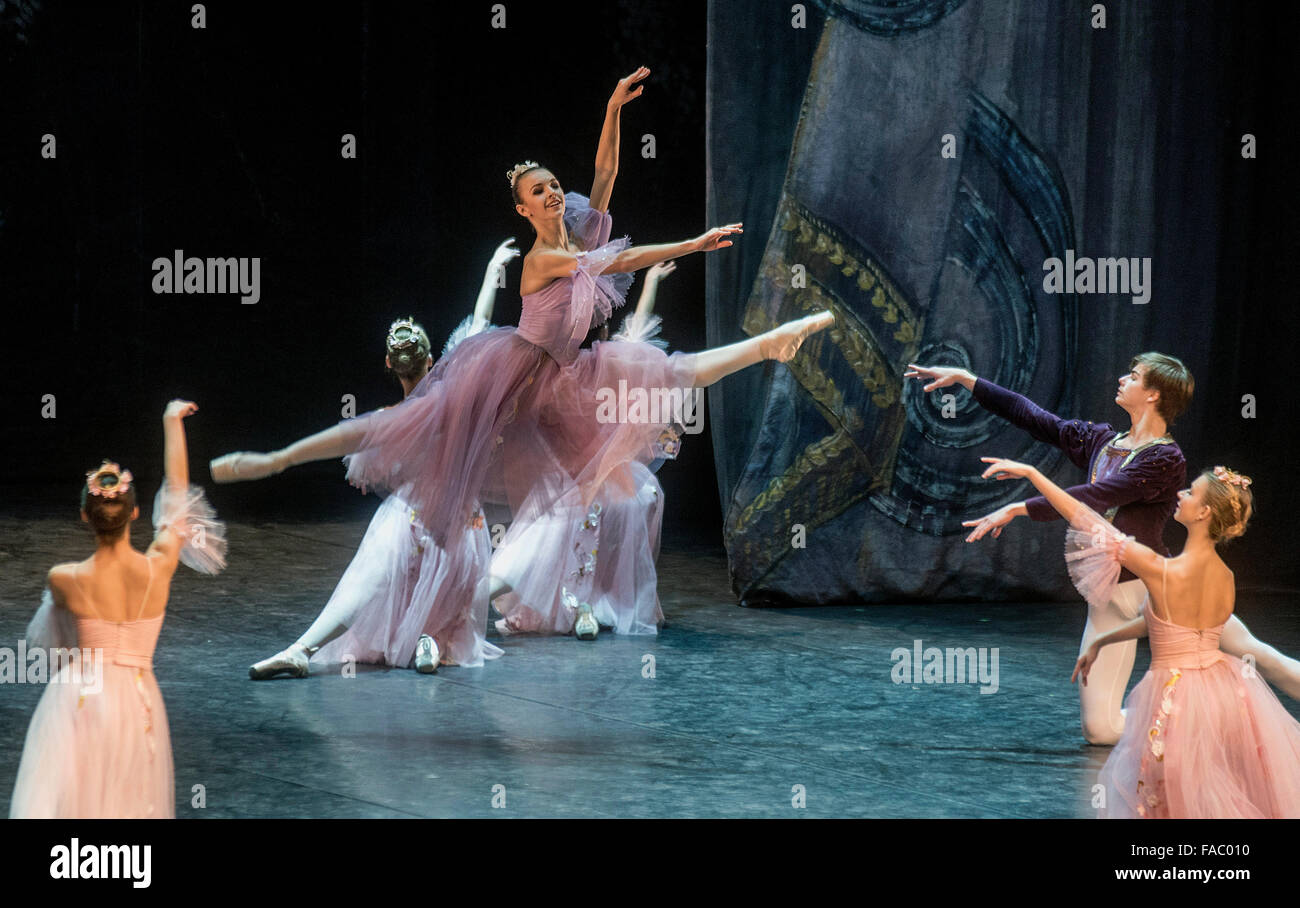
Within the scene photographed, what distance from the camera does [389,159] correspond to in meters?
8.89

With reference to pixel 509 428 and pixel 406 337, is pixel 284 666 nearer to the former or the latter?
pixel 509 428

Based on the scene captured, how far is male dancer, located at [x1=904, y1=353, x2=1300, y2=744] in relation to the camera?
4.16m

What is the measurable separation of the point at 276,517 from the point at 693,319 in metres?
2.59

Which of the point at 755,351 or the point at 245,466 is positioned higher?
the point at 755,351

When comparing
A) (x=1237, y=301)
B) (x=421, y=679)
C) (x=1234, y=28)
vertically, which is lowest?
(x=421, y=679)

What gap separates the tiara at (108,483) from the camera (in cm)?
305

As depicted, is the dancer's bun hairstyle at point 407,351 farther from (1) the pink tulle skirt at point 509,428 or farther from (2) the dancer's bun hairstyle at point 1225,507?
(2) the dancer's bun hairstyle at point 1225,507

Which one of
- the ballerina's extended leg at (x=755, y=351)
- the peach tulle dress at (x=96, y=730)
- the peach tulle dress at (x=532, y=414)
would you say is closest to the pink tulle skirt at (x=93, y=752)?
the peach tulle dress at (x=96, y=730)

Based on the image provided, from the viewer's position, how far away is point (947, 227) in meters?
6.27

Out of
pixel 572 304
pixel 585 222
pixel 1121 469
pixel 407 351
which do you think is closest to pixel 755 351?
pixel 572 304

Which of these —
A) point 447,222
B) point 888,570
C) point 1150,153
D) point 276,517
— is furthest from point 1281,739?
point 447,222

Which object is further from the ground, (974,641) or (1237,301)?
(1237,301)

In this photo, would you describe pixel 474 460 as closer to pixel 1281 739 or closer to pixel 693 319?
pixel 1281 739

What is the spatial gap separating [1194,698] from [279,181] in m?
6.76
